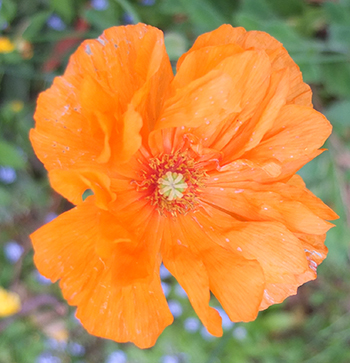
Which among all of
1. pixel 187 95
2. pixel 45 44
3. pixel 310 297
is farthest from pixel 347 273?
pixel 45 44

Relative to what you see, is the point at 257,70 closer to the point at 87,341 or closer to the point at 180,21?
the point at 180,21

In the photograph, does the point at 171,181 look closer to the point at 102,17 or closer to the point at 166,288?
the point at 102,17

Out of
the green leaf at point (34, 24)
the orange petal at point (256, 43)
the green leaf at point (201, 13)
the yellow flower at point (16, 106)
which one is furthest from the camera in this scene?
the yellow flower at point (16, 106)

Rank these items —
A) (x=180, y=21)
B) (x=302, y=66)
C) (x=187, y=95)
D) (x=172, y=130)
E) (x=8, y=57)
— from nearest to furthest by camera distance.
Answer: (x=187, y=95)
(x=172, y=130)
(x=302, y=66)
(x=8, y=57)
(x=180, y=21)

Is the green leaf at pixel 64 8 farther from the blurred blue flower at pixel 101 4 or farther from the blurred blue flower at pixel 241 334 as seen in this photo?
the blurred blue flower at pixel 241 334

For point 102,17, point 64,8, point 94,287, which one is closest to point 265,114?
point 94,287

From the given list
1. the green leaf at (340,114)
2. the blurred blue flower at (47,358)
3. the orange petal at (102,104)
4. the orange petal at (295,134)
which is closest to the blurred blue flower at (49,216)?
the blurred blue flower at (47,358)

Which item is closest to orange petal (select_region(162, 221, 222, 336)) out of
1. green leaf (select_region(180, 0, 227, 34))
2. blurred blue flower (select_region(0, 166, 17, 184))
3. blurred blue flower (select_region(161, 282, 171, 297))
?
green leaf (select_region(180, 0, 227, 34))
